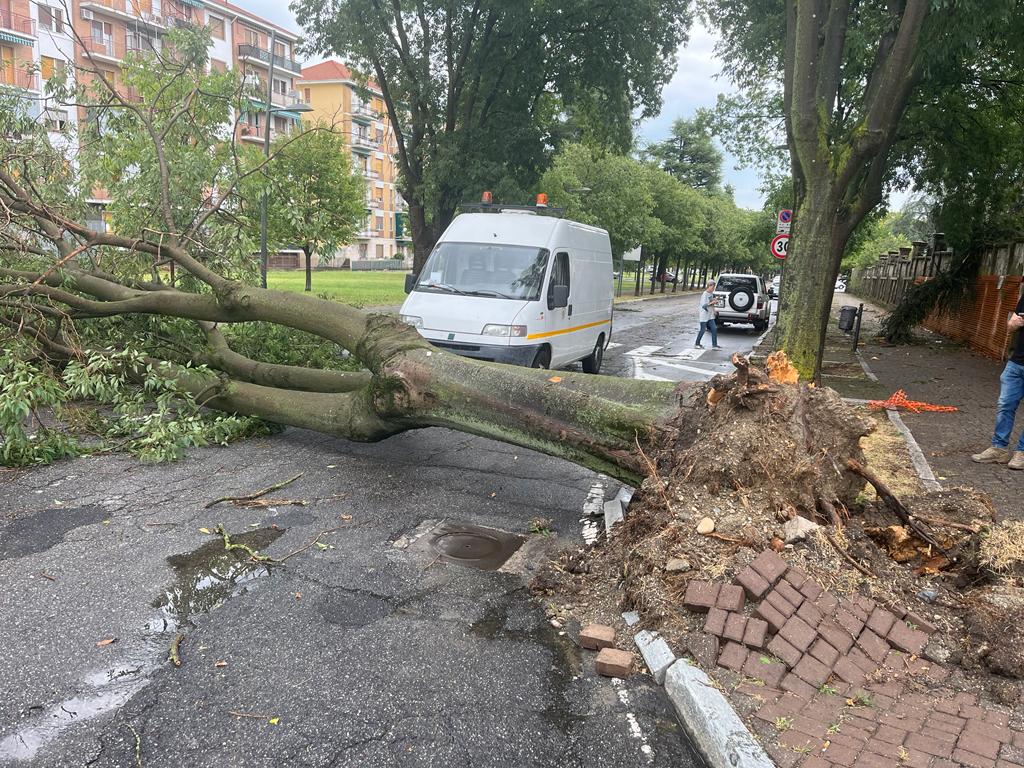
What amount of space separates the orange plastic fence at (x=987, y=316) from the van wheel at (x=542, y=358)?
9836 mm

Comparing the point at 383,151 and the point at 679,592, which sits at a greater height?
the point at 383,151

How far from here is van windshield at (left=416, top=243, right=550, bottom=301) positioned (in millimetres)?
9250

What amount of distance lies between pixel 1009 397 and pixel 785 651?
490cm

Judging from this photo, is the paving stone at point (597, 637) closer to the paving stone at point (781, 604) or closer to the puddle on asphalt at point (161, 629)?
the paving stone at point (781, 604)

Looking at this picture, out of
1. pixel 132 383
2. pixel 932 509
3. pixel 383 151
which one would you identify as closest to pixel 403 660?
pixel 932 509

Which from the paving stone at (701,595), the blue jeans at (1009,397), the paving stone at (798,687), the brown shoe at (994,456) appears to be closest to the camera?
the paving stone at (798,687)

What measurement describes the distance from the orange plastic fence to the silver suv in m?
4.80

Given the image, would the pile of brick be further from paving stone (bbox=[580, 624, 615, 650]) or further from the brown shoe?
the brown shoe

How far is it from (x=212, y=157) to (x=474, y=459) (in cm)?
557

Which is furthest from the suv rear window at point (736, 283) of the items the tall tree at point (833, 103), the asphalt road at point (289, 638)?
the asphalt road at point (289, 638)

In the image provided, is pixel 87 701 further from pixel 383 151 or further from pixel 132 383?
pixel 383 151

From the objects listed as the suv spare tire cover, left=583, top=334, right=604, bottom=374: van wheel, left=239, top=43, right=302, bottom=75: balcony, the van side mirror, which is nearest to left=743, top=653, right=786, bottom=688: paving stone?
the van side mirror

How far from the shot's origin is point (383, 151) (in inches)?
Result: 2916

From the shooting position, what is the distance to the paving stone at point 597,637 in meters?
3.53
